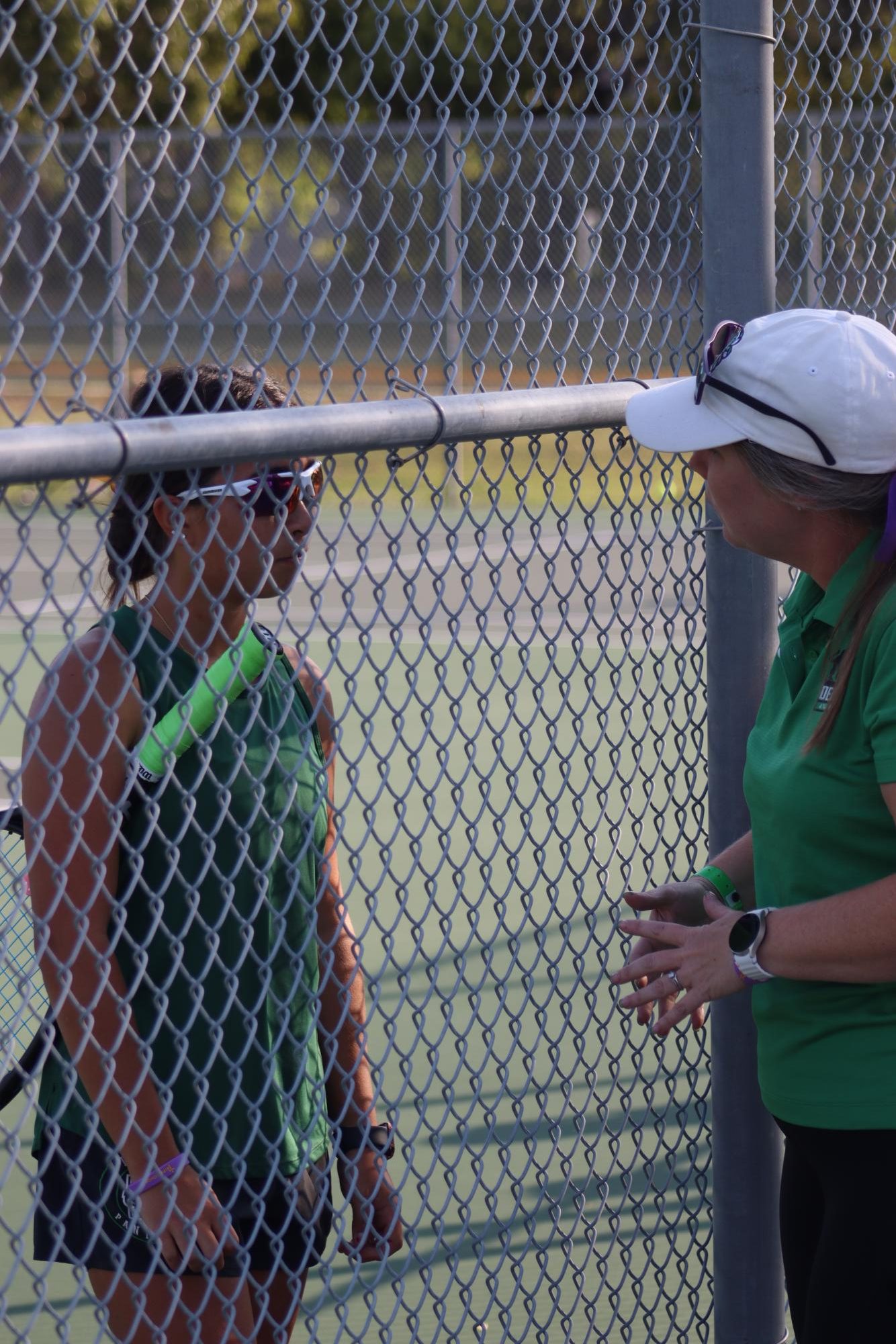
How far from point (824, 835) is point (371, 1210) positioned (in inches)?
37.2

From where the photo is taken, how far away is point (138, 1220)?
221 cm

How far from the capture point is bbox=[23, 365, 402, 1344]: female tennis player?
206 cm

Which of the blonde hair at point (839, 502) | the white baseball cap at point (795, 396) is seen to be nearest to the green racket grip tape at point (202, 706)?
the white baseball cap at point (795, 396)

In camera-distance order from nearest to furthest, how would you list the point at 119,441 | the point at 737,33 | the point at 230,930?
the point at 119,441, the point at 230,930, the point at 737,33

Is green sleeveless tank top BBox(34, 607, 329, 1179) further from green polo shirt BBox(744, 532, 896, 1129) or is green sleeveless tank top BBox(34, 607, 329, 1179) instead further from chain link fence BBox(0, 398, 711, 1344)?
green polo shirt BBox(744, 532, 896, 1129)

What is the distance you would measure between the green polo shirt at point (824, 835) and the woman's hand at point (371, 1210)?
0.62 metres

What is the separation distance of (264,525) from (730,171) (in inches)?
43.5

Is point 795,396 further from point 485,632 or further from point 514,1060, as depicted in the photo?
point 514,1060

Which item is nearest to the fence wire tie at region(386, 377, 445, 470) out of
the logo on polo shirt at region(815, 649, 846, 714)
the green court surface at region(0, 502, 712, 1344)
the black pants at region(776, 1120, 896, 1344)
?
the green court surface at region(0, 502, 712, 1344)

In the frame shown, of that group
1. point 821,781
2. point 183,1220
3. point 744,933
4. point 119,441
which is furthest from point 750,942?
point 119,441

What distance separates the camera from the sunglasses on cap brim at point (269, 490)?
2107mm

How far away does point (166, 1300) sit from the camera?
231cm

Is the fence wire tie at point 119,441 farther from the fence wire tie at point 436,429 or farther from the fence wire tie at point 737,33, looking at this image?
the fence wire tie at point 737,33

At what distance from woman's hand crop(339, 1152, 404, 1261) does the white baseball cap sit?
3.94 ft
